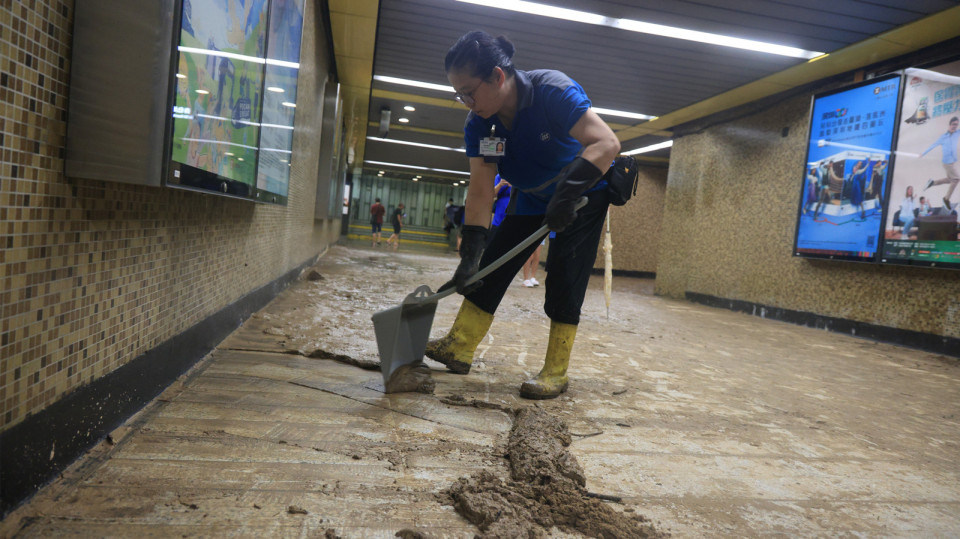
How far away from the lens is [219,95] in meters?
1.76

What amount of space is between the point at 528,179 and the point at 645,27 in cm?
363

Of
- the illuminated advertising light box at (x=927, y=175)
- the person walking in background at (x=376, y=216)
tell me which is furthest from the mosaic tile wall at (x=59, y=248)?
the person walking in background at (x=376, y=216)

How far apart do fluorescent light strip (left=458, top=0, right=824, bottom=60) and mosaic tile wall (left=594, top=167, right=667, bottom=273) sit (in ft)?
23.8

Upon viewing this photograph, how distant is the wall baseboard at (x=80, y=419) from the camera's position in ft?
3.43

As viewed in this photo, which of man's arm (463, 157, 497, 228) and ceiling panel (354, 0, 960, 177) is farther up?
ceiling panel (354, 0, 960, 177)

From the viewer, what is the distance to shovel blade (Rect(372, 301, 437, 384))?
2146 mm

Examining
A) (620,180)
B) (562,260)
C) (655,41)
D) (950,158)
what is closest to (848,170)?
(950,158)

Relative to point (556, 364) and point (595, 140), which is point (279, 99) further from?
point (556, 364)

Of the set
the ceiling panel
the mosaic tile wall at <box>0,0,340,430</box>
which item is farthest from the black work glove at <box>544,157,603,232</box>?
the ceiling panel

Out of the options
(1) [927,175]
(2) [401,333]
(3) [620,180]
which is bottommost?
(2) [401,333]

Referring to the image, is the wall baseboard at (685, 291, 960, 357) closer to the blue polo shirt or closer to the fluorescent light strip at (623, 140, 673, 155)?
the fluorescent light strip at (623, 140, 673, 155)

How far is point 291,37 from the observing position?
10.5ft

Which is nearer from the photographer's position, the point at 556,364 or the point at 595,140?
the point at 595,140

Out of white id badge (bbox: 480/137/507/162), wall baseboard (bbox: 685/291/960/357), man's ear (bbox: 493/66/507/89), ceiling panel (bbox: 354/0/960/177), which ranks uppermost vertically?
ceiling panel (bbox: 354/0/960/177)
